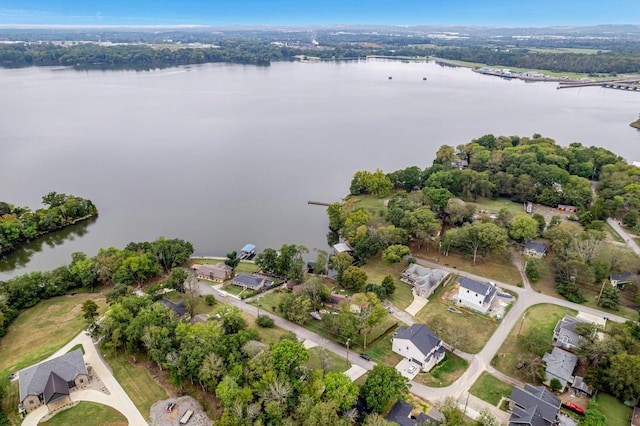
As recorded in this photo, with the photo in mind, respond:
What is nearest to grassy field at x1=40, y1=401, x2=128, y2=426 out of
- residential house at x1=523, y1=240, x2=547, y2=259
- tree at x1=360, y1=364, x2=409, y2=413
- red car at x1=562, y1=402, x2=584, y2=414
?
tree at x1=360, y1=364, x2=409, y2=413

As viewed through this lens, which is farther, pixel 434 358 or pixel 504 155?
pixel 504 155

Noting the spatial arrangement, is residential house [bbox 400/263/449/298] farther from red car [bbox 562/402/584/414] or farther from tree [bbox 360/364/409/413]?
red car [bbox 562/402/584/414]

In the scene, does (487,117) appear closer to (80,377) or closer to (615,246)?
(615,246)

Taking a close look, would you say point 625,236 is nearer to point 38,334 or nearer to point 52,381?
point 52,381

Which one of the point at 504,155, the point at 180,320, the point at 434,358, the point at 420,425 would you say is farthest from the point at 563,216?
the point at 180,320

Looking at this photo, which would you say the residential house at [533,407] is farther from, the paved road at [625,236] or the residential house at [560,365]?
the paved road at [625,236]

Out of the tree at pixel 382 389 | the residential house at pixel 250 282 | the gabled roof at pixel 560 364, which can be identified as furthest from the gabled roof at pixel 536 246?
the residential house at pixel 250 282
